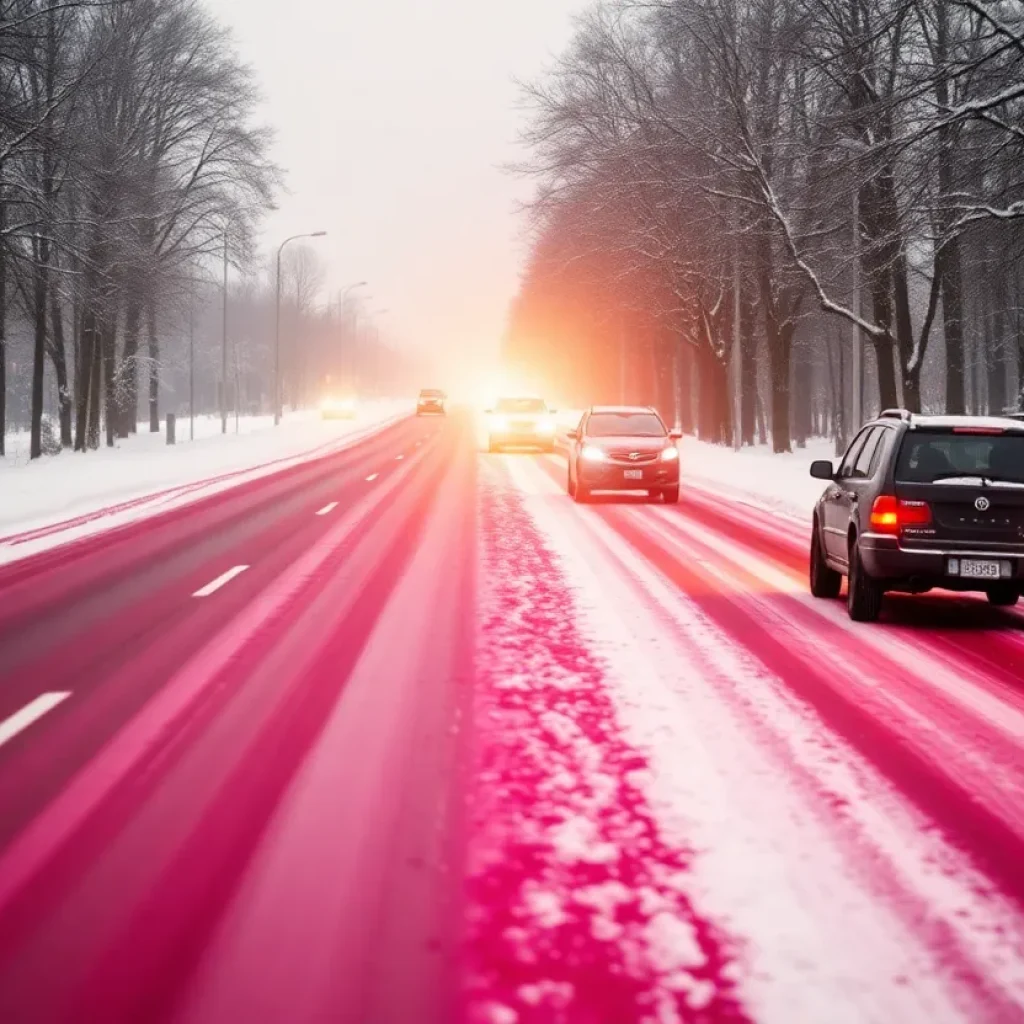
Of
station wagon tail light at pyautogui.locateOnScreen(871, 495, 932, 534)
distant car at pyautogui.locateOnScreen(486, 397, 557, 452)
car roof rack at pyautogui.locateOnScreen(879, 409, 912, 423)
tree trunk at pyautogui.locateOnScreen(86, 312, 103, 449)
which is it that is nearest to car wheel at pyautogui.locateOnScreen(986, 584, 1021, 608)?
station wagon tail light at pyautogui.locateOnScreen(871, 495, 932, 534)

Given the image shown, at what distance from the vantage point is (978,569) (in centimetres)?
1026

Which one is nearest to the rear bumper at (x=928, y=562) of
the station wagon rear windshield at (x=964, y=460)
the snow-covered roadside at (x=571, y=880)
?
the station wagon rear windshield at (x=964, y=460)

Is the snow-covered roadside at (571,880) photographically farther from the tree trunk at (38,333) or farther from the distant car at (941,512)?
the tree trunk at (38,333)

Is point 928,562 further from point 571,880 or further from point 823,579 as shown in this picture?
point 571,880

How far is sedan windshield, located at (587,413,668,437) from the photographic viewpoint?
77.0 ft

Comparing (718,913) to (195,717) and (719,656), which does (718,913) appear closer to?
(195,717)

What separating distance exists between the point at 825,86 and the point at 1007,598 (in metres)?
18.6

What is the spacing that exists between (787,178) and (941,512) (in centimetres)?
2645

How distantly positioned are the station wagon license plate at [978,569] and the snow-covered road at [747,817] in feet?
1.50

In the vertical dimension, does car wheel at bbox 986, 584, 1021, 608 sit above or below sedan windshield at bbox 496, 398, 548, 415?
below

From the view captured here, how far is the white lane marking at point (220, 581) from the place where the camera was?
12.0m

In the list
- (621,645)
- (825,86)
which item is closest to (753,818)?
(621,645)

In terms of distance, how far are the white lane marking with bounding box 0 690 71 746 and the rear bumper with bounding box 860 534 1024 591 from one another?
591 centimetres

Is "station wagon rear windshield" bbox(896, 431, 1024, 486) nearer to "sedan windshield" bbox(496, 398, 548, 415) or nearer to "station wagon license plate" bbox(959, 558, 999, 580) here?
"station wagon license plate" bbox(959, 558, 999, 580)
